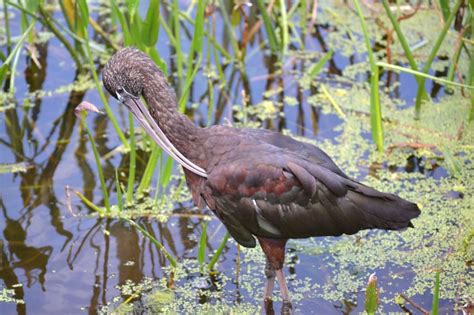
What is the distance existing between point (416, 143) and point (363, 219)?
158 centimetres

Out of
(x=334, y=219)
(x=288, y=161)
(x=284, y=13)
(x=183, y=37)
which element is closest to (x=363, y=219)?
(x=334, y=219)

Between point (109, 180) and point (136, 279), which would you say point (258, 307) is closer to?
point (136, 279)

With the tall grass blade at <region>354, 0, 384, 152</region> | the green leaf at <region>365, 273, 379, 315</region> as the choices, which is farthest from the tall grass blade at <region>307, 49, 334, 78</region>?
the green leaf at <region>365, 273, 379, 315</region>

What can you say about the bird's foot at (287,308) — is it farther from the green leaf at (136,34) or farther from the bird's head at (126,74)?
the green leaf at (136,34)

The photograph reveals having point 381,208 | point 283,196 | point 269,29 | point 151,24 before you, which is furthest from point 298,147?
point 269,29

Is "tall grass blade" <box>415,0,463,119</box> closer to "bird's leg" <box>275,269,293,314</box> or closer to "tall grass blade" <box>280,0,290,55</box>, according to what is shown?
"tall grass blade" <box>280,0,290,55</box>

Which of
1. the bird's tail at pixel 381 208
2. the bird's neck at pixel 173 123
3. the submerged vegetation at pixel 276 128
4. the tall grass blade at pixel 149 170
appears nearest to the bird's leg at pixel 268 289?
the submerged vegetation at pixel 276 128

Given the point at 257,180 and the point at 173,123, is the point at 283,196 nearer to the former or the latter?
the point at 257,180

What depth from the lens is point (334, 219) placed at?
415 cm

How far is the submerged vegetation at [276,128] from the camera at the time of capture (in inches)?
178

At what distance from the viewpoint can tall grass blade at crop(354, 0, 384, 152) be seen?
5023mm

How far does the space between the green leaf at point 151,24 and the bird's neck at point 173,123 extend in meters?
0.48

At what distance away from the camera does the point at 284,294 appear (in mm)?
4281

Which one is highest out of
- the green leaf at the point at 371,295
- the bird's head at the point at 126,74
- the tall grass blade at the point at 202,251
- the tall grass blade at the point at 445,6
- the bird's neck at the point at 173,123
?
the tall grass blade at the point at 445,6
